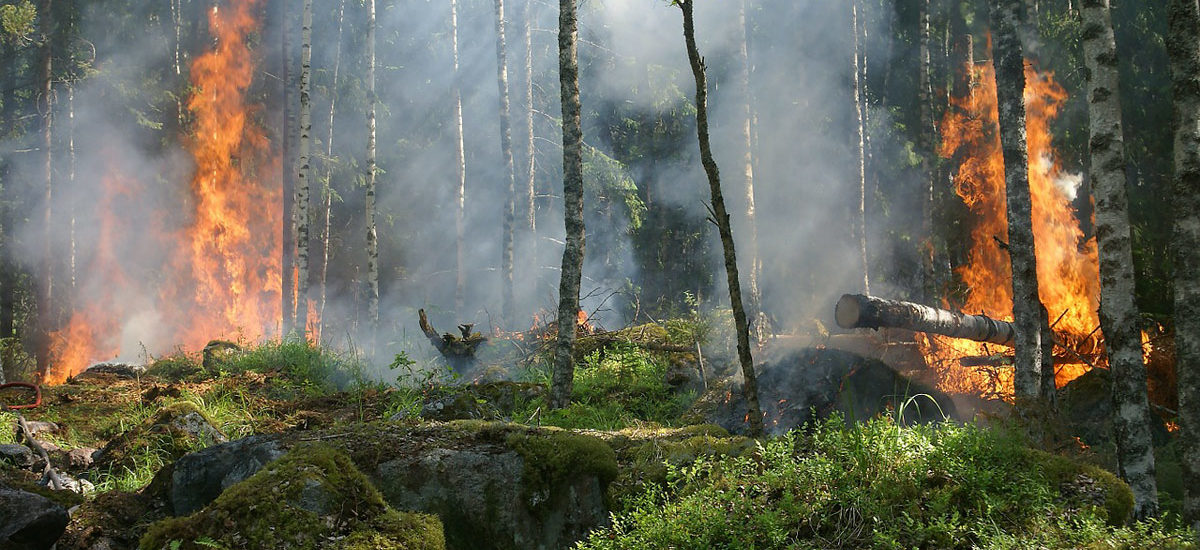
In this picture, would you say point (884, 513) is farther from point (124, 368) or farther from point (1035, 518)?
point (124, 368)

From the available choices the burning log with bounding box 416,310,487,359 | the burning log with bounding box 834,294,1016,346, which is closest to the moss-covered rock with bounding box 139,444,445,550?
the burning log with bounding box 834,294,1016,346

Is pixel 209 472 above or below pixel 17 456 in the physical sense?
below

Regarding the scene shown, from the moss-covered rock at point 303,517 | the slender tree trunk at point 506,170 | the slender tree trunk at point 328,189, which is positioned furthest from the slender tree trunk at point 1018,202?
the slender tree trunk at point 328,189

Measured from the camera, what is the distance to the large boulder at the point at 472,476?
4.54 meters

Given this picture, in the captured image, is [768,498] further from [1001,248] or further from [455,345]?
[455,345]

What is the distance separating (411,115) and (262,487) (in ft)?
91.8

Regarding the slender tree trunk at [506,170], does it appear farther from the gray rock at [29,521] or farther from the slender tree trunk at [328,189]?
the gray rock at [29,521]

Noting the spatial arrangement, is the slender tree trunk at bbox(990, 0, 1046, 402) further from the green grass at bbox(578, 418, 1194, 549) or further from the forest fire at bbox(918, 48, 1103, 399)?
the green grass at bbox(578, 418, 1194, 549)

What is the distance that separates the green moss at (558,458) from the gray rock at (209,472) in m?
1.52

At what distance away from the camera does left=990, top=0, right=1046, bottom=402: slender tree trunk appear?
8523 millimetres

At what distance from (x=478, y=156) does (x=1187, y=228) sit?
2666 cm

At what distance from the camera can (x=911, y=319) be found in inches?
419

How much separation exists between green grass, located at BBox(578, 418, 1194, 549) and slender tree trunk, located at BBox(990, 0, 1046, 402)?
450 centimetres

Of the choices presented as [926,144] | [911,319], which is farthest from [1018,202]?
[926,144]
